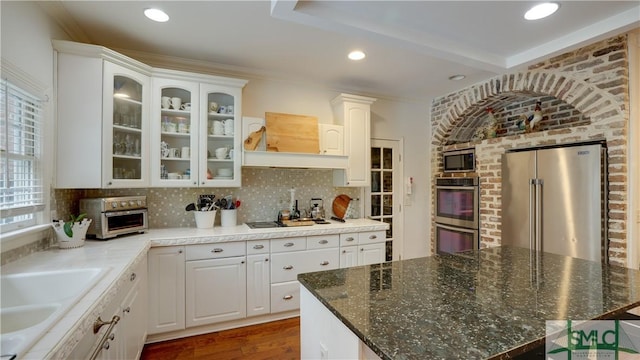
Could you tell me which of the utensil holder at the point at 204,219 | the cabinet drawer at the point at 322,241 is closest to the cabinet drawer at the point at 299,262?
the cabinet drawer at the point at 322,241

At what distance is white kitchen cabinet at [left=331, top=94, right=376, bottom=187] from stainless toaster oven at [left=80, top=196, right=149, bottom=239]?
2055 millimetres

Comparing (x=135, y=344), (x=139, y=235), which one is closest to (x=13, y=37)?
(x=139, y=235)

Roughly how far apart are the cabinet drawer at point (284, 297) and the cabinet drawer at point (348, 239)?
0.62 meters

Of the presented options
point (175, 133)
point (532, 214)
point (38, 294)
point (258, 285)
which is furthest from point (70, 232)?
point (532, 214)

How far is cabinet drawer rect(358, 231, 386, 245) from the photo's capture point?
3.11 m

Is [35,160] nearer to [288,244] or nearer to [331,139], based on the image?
[288,244]

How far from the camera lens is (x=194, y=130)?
272 centimetres

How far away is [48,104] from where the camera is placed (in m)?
2.04

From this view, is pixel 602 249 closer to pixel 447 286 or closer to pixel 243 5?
pixel 447 286

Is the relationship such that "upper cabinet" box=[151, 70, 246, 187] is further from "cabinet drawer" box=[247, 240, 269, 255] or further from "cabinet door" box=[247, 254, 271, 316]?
"cabinet door" box=[247, 254, 271, 316]

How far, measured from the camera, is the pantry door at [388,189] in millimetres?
3887

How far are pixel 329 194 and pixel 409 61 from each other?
169cm

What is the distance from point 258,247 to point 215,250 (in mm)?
365

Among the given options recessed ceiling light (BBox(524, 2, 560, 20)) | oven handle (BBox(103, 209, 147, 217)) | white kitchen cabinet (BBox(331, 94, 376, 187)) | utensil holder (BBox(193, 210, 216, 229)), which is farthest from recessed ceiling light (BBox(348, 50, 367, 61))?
oven handle (BBox(103, 209, 147, 217))
